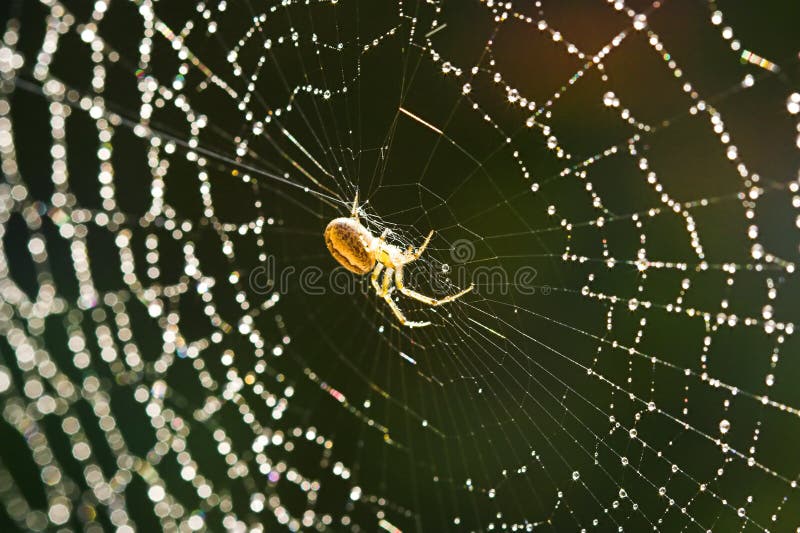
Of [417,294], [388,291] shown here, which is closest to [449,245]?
[417,294]

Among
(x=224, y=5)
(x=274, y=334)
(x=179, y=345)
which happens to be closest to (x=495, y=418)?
(x=274, y=334)

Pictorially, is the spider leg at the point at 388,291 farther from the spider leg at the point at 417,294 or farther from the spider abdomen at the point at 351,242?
the spider abdomen at the point at 351,242

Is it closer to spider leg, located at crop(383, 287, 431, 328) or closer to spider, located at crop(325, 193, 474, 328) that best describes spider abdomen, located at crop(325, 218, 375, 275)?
spider, located at crop(325, 193, 474, 328)

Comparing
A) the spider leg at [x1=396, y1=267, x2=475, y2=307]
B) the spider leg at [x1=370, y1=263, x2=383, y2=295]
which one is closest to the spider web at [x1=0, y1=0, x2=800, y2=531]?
the spider leg at [x1=396, y1=267, x2=475, y2=307]

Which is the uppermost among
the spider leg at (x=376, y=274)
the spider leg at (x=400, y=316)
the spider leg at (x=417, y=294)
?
the spider leg at (x=417, y=294)

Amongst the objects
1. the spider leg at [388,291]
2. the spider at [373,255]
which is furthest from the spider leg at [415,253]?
the spider leg at [388,291]

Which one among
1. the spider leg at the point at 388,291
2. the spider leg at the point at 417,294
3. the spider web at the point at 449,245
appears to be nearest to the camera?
the spider web at the point at 449,245

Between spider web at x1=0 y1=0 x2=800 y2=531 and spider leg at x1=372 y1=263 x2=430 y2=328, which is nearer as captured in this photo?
spider web at x1=0 y1=0 x2=800 y2=531

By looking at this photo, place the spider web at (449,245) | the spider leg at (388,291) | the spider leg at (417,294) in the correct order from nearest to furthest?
1. the spider web at (449,245)
2. the spider leg at (417,294)
3. the spider leg at (388,291)
